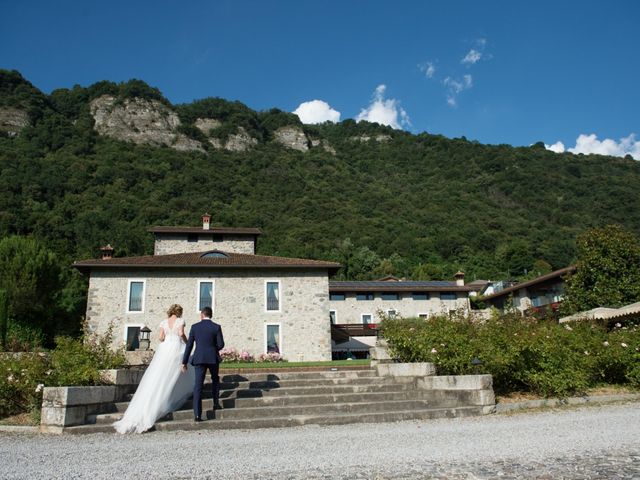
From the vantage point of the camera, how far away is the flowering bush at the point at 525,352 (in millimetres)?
8641

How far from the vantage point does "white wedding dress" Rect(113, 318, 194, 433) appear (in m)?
6.42

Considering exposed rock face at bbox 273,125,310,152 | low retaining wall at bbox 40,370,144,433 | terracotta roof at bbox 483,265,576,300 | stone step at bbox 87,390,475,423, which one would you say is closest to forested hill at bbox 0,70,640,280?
exposed rock face at bbox 273,125,310,152

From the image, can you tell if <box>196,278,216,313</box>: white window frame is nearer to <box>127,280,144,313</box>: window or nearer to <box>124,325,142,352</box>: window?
<box>127,280,144,313</box>: window

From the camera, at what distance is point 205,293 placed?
22844 millimetres

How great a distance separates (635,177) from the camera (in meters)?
75.3

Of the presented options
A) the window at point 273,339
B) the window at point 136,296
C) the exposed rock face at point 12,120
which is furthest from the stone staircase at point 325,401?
the exposed rock face at point 12,120

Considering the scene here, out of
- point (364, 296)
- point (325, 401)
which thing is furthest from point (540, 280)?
point (325, 401)

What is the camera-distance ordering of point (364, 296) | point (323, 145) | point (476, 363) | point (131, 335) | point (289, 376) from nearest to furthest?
point (476, 363), point (289, 376), point (131, 335), point (364, 296), point (323, 145)

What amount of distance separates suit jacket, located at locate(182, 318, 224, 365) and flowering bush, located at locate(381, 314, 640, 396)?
4.33m

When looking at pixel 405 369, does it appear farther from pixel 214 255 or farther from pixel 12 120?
pixel 12 120

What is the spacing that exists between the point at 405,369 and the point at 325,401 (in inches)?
80.2

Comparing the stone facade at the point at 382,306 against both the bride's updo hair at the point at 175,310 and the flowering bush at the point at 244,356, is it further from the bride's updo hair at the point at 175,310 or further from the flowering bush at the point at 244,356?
the bride's updo hair at the point at 175,310

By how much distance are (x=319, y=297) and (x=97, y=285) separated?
1084 centimetres

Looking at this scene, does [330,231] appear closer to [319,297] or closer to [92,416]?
[319,297]
